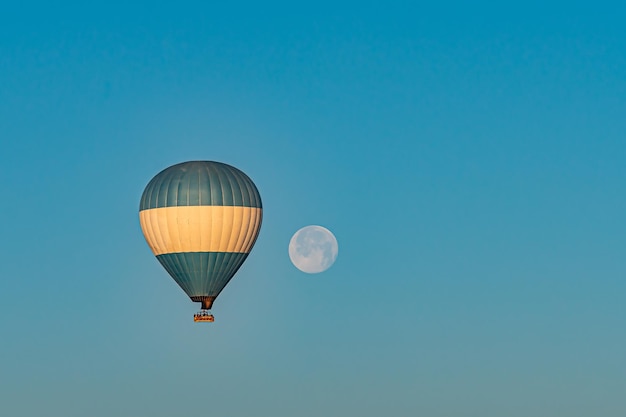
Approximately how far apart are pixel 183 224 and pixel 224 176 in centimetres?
383

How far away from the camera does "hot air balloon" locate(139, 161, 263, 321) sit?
101 metres

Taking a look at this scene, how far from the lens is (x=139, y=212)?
4102 inches

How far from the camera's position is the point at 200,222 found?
101250 millimetres

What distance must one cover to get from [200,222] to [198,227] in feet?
1.07

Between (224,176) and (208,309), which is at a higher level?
(224,176)

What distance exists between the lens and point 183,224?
10125 centimetres

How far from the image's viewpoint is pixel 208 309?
4070 inches

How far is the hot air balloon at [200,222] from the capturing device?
10125 centimetres

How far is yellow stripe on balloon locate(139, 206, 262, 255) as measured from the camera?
101m

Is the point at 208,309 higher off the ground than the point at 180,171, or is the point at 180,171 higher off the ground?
the point at 180,171

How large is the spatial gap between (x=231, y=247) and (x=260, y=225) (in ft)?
9.83

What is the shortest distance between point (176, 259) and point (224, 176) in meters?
5.72

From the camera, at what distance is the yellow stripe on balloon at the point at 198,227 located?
101m

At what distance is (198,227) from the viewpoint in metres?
101
